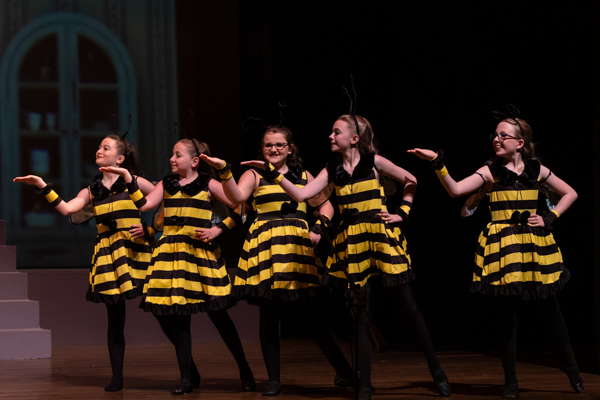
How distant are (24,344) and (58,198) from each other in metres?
1.80

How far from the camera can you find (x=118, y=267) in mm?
3689

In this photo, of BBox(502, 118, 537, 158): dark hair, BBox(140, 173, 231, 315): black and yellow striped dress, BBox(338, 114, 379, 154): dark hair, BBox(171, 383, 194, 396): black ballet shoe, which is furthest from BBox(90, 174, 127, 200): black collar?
BBox(502, 118, 537, 158): dark hair

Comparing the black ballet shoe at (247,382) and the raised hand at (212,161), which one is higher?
the raised hand at (212,161)

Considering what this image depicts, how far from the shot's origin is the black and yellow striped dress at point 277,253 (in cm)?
344

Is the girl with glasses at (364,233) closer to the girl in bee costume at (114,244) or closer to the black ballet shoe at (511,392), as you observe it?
the black ballet shoe at (511,392)

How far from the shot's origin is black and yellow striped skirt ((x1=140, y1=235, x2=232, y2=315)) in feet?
11.4

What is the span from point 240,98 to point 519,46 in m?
2.34

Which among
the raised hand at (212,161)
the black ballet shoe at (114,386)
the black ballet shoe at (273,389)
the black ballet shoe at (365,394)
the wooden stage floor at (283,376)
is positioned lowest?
the wooden stage floor at (283,376)

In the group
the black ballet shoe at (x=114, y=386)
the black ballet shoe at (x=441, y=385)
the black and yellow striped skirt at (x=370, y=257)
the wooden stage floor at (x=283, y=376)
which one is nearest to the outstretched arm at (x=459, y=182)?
the black and yellow striped skirt at (x=370, y=257)

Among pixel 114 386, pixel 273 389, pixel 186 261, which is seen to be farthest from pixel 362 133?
pixel 114 386

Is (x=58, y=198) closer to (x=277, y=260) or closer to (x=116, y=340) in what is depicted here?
(x=116, y=340)

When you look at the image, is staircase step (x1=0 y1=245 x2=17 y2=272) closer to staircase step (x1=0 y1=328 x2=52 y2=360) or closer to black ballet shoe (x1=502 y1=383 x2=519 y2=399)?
staircase step (x1=0 y1=328 x2=52 y2=360)

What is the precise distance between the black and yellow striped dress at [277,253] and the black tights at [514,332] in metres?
0.87

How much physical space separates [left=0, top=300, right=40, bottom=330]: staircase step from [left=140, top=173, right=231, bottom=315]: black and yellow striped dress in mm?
2069
